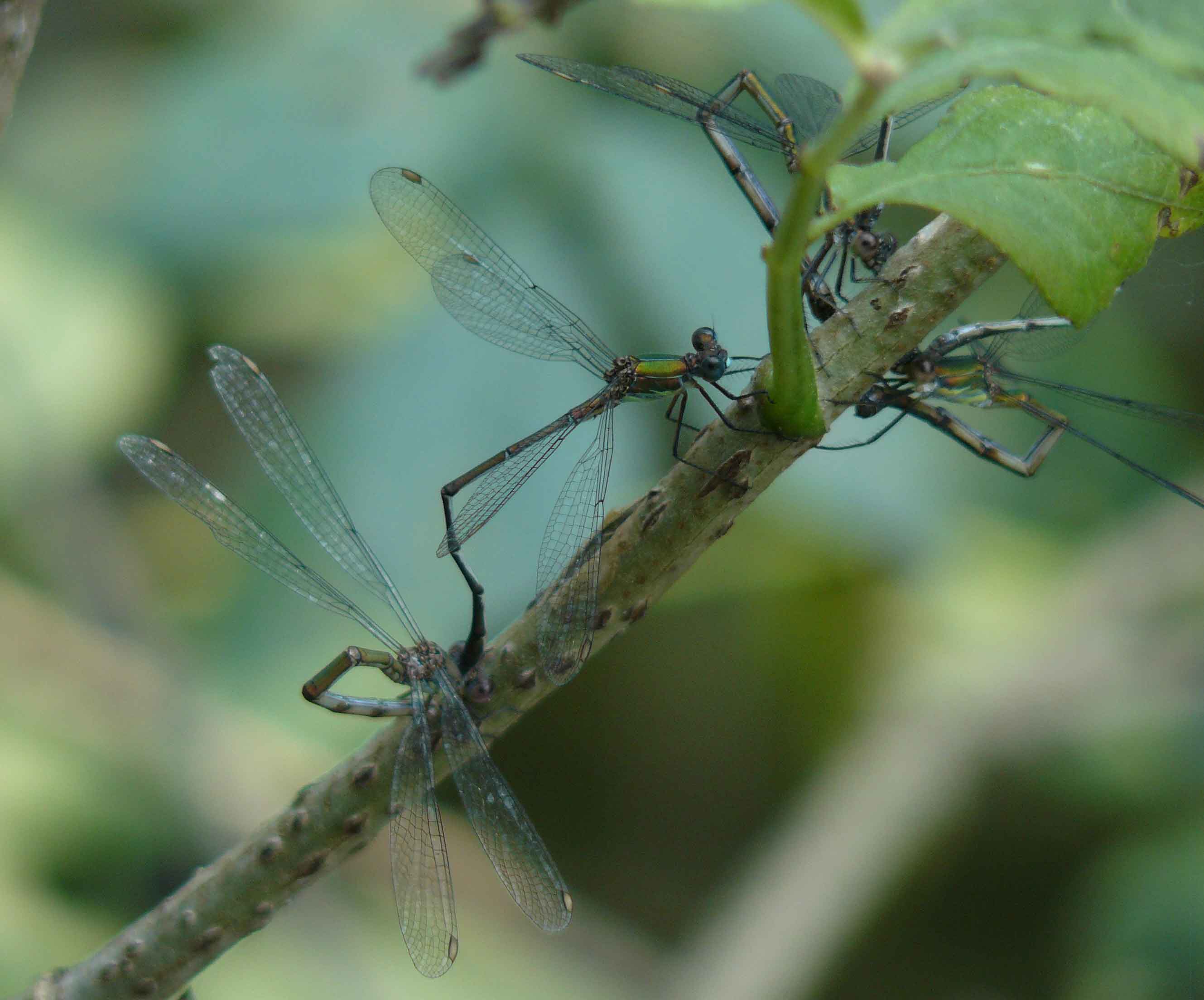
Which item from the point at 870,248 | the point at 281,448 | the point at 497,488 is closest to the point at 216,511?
the point at 281,448

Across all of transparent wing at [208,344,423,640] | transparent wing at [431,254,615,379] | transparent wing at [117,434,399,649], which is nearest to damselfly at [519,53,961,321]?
transparent wing at [431,254,615,379]

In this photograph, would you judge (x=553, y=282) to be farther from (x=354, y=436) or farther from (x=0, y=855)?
(x=0, y=855)

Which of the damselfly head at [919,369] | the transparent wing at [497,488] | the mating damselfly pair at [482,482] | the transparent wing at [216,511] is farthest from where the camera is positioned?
the transparent wing at [497,488]

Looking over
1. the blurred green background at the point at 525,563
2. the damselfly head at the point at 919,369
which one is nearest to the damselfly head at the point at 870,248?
the damselfly head at the point at 919,369

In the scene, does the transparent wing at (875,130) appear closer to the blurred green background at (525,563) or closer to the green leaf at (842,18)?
the blurred green background at (525,563)

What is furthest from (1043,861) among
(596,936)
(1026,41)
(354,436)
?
(1026,41)

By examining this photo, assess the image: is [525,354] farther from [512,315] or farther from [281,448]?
[281,448]
